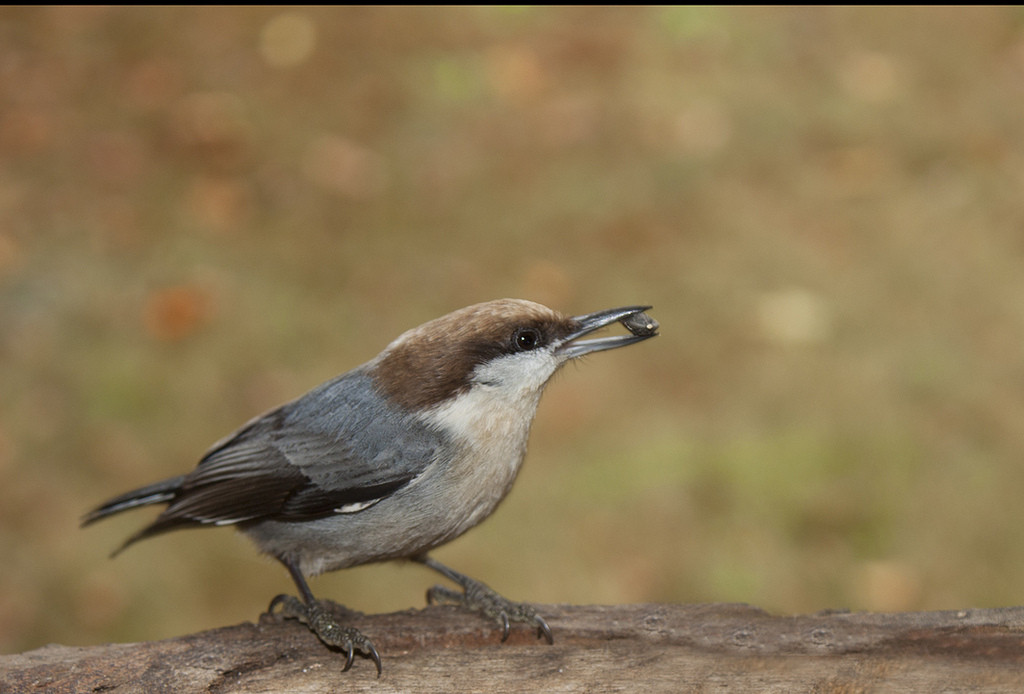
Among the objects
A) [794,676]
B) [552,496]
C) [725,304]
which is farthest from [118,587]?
[725,304]

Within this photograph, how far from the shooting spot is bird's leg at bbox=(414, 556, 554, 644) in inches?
141

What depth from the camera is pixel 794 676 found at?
3.22m

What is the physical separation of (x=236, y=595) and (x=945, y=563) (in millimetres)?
4132

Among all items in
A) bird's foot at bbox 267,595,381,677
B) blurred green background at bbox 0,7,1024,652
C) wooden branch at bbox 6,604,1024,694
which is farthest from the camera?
blurred green background at bbox 0,7,1024,652

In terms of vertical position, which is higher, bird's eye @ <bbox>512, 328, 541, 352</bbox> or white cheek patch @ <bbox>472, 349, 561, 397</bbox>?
bird's eye @ <bbox>512, 328, 541, 352</bbox>

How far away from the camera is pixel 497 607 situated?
367 cm

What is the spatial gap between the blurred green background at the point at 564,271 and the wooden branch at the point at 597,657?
89.8 inches

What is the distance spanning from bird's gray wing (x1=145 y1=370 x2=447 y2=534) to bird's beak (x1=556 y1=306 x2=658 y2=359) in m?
0.55

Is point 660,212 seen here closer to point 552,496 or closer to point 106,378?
point 552,496

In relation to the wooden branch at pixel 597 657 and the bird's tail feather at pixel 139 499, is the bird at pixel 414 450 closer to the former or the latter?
the wooden branch at pixel 597 657

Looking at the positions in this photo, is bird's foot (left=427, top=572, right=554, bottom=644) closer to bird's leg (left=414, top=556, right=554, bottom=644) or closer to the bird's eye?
bird's leg (left=414, top=556, right=554, bottom=644)

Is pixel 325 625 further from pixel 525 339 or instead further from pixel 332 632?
pixel 525 339

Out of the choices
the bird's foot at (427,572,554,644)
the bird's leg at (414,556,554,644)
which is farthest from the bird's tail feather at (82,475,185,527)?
the bird's foot at (427,572,554,644)

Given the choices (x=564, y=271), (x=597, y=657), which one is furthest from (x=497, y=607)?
(x=564, y=271)
